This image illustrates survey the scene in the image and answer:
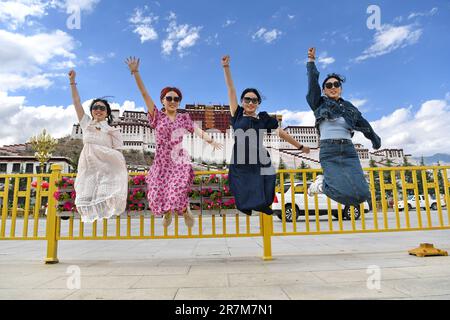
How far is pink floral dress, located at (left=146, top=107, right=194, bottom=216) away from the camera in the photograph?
11.7 ft

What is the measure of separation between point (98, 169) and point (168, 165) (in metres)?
0.86

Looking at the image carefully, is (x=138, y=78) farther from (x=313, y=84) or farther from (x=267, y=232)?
(x=267, y=232)

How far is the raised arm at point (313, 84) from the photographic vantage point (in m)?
Answer: 3.38

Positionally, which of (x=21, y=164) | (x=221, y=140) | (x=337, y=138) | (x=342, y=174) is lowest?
(x=342, y=174)

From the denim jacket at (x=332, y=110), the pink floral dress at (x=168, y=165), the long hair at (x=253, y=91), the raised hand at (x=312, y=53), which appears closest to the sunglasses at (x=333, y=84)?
the denim jacket at (x=332, y=110)

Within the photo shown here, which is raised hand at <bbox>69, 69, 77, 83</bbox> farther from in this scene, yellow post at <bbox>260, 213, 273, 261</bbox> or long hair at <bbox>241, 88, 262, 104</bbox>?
yellow post at <bbox>260, 213, 273, 261</bbox>

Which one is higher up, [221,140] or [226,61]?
[221,140]

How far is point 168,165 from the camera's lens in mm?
3684

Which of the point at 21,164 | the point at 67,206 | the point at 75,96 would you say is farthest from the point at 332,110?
the point at 21,164

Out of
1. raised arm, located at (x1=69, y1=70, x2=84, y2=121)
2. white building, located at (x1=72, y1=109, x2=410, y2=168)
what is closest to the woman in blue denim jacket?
raised arm, located at (x1=69, y1=70, x2=84, y2=121)

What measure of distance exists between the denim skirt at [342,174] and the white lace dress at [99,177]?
94.2 inches

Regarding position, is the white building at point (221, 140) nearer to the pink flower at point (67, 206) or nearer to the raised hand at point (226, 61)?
the pink flower at point (67, 206)

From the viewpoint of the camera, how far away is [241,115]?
3635 millimetres
